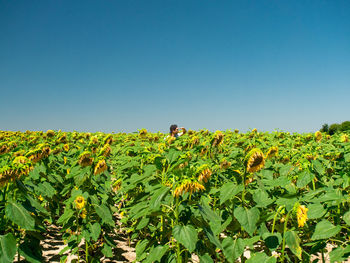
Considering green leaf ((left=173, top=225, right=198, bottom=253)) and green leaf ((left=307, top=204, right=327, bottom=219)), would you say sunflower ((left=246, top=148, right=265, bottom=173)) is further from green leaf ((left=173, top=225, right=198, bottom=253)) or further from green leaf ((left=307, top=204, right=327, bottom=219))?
green leaf ((left=173, top=225, right=198, bottom=253))

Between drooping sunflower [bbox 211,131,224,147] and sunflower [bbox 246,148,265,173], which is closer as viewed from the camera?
sunflower [bbox 246,148,265,173]

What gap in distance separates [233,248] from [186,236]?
66 centimetres

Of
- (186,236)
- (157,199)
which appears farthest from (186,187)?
(186,236)

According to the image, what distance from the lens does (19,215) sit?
185 cm

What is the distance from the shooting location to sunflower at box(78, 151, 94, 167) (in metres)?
2.82

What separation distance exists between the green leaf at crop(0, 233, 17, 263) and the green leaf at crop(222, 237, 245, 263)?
1.58 m

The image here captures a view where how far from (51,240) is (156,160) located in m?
3.06

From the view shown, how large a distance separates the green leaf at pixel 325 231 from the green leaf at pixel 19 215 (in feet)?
6.66

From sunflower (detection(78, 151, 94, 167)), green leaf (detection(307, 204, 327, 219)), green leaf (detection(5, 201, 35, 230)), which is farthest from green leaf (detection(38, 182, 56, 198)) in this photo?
green leaf (detection(307, 204, 327, 219))

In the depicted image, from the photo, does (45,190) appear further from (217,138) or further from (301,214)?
(301,214)

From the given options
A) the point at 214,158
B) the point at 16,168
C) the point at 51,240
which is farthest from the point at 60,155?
the point at 16,168

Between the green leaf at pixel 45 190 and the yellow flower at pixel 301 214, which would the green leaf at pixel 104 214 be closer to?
the green leaf at pixel 45 190

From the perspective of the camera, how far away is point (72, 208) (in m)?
3.14

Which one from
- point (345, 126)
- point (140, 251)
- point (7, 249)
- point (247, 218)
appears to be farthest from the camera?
point (345, 126)
